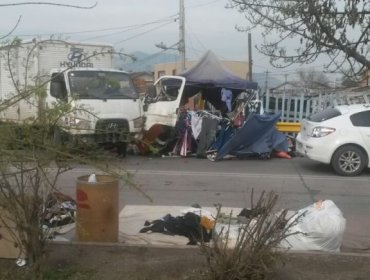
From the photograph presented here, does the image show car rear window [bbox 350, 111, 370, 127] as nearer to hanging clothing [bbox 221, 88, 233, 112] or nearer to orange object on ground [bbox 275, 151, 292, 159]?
orange object on ground [bbox 275, 151, 292, 159]

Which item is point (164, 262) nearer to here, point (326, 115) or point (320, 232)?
point (320, 232)

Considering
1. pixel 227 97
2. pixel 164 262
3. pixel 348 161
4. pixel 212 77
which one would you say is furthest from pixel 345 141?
pixel 164 262

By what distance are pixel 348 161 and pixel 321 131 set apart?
2.78ft

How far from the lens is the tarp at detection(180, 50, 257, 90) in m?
16.3

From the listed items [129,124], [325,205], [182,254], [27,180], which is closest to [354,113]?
[129,124]

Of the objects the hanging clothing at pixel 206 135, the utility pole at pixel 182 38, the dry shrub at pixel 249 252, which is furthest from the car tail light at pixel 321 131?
the utility pole at pixel 182 38

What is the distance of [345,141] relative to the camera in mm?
12023

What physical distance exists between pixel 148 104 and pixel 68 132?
409 inches

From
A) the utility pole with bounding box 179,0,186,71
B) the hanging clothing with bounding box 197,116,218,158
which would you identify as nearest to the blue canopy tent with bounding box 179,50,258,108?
the hanging clothing with bounding box 197,116,218,158

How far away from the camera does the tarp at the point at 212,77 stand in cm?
1628

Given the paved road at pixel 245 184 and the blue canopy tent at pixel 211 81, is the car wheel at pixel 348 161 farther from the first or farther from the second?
the blue canopy tent at pixel 211 81

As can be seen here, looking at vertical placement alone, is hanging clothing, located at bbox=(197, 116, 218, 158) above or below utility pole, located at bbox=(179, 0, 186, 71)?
below

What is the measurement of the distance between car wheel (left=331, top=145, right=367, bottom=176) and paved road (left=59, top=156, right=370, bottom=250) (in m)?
0.22

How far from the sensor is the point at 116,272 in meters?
4.83
